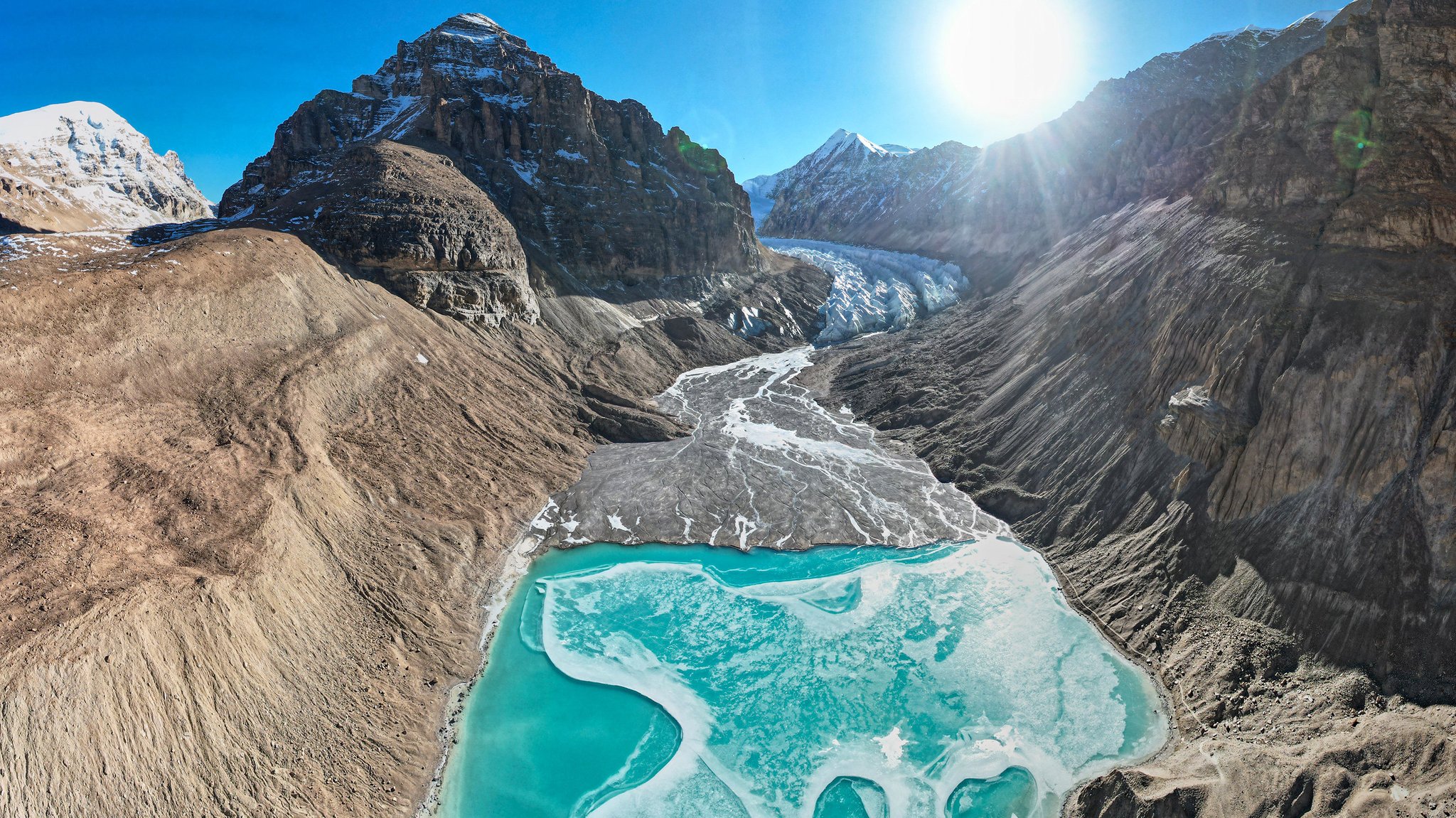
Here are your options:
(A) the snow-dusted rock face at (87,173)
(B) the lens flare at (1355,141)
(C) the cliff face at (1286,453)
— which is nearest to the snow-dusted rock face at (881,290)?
(C) the cliff face at (1286,453)

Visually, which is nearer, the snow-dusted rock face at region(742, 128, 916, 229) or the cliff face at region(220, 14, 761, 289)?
the cliff face at region(220, 14, 761, 289)

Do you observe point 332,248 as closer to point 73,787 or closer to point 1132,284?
point 73,787

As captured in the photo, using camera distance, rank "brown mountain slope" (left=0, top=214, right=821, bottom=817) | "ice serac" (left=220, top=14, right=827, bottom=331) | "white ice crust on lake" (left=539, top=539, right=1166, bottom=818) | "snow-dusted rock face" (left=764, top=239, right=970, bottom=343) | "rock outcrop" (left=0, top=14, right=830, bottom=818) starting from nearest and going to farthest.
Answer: "brown mountain slope" (left=0, top=214, right=821, bottom=817)
"rock outcrop" (left=0, top=14, right=830, bottom=818)
"white ice crust on lake" (left=539, top=539, right=1166, bottom=818)
"ice serac" (left=220, top=14, right=827, bottom=331)
"snow-dusted rock face" (left=764, top=239, right=970, bottom=343)

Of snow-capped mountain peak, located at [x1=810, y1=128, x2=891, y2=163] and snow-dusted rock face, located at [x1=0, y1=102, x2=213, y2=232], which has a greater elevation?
snow-capped mountain peak, located at [x1=810, y1=128, x2=891, y2=163]

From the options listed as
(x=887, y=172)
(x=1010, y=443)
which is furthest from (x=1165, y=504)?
(x=887, y=172)

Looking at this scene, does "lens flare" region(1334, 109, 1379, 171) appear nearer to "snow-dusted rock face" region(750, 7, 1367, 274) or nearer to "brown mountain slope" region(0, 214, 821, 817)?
"snow-dusted rock face" region(750, 7, 1367, 274)

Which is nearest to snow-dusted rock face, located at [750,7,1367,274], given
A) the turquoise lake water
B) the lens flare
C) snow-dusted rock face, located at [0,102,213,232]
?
the lens flare
